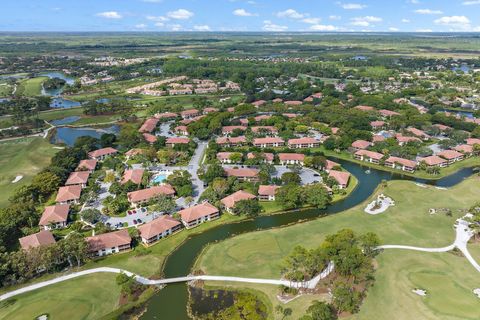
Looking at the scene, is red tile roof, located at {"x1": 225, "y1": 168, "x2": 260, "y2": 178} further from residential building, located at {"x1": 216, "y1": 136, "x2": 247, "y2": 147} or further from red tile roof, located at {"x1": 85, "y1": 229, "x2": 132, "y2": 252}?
red tile roof, located at {"x1": 85, "y1": 229, "x2": 132, "y2": 252}

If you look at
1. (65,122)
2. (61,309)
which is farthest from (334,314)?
(65,122)

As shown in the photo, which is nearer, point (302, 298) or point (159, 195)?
point (302, 298)

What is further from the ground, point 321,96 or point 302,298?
point 321,96

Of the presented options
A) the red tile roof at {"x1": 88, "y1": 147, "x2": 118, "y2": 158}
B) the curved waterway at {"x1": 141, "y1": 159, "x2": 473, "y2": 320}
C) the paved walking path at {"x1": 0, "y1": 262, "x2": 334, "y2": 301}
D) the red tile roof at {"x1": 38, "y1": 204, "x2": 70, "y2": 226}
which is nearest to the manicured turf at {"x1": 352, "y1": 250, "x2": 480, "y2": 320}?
the paved walking path at {"x1": 0, "y1": 262, "x2": 334, "y2": 301}

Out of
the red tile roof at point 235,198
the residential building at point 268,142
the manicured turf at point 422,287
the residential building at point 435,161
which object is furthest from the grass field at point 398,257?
the residential building at point 268,142

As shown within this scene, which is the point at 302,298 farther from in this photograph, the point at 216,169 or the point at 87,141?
the point at 87,141

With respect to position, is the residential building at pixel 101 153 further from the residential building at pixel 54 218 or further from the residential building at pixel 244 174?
the residential building at pixel 244 174

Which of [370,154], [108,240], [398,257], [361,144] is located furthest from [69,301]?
[361,144]
